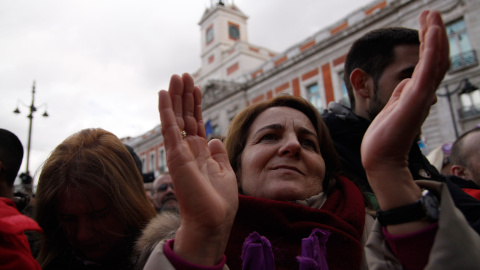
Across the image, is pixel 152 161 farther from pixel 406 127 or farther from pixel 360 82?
pixel 406 127

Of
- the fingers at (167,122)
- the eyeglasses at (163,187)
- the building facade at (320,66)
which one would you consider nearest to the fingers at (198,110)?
the fingers at (167,122)

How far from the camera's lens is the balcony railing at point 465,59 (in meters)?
11.8

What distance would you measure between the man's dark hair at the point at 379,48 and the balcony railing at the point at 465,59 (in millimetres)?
12401

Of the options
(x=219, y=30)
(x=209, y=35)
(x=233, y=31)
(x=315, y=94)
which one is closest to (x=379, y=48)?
(x=315, y=94)

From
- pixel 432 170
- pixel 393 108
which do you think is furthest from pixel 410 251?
pixel 432 170

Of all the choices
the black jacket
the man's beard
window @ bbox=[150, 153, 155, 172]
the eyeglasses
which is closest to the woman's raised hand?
the black jacket

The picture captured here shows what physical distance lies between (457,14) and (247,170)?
1445 cm

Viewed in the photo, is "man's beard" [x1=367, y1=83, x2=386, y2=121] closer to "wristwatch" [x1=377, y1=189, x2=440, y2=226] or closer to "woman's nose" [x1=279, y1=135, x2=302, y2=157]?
"woman's nose" [x1=279, y1=135, x2=302, y2=157]

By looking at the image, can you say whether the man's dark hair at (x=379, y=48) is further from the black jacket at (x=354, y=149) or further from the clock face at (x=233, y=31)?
the clock face at (x=233, y=31)

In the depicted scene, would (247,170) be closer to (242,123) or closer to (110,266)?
(242,123)

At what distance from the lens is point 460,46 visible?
40.4ft

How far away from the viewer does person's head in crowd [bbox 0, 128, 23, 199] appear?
1.92 metres

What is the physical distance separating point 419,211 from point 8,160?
2.28 m

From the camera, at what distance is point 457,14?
12.2 metres
